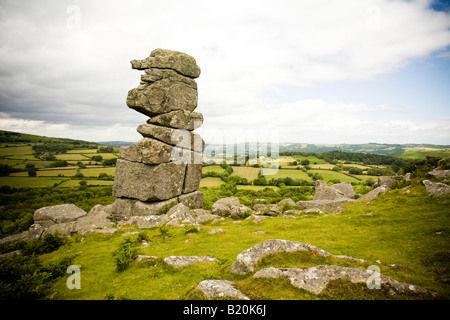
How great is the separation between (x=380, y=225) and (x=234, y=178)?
58761 millimetres

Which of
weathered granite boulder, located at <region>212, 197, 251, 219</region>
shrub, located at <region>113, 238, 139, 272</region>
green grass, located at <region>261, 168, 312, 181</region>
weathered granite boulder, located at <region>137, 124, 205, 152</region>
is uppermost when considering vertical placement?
weathered granite boulder, located at <region>137, 124, 205, 152</region>

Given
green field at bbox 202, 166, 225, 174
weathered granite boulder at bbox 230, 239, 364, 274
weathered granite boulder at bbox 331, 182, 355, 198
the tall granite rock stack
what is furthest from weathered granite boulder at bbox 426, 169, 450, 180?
green field at bbox 202, 166, 225, 174

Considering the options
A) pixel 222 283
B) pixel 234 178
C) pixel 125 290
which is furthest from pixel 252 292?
pixel 234 178

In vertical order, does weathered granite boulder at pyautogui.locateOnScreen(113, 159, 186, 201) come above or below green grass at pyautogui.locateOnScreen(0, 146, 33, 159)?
below

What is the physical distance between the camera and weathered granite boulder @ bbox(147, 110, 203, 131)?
87.9ft

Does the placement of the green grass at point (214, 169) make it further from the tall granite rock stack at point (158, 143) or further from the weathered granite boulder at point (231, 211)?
the tall granite rock stack at point (158, 143)

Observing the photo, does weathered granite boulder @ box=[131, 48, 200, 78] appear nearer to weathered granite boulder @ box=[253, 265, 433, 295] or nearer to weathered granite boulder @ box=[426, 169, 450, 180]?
weathered granite boulder @ box=[253, 265, 433, 295]

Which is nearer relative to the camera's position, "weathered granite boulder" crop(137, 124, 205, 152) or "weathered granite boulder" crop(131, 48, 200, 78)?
"weathered granite boulder" crop(131, 48, 200, 78)

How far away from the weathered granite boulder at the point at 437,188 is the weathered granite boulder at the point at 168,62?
30.2m

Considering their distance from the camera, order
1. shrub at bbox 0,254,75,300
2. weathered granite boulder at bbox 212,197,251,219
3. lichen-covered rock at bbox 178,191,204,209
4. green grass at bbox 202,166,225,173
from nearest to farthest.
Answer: shrub at bbox 0,254,75,300, weathered granite boulder at bbox 212,197,251,219, lichen-covered rock at bbox 178,191,204,209, green grass at bbox 202,166,225,173

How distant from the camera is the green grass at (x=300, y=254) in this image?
25.6 ft

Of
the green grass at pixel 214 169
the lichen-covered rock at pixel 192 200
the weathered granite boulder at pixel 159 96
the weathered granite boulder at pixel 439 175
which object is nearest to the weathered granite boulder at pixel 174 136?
the weathered granite boulder at pixel 159 96
